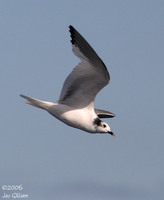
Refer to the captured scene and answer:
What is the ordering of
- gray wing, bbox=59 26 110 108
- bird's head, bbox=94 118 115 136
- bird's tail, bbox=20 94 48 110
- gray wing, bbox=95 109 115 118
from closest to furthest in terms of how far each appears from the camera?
1. gray wing, bbox=59 26 110 108
2. bird's tail, bbox=20 94 48 110
3. bird's head, bbox=94 118 115 136
4. gray wing, bbox=95 109 115 118

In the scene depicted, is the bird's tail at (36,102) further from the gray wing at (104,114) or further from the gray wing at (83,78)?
the gray wing at (104,114)

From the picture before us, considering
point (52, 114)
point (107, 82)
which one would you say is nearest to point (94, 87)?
point (107, 82)

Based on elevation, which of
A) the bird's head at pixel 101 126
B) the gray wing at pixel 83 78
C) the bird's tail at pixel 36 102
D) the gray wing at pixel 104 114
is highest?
the gray wing at pixel 104 114

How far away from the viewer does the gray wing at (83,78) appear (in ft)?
52.2

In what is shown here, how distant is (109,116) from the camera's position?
21031 millimetres

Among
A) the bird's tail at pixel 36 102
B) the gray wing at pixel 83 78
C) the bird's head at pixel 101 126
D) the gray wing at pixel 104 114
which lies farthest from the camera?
the gray wing at pixel 104 114

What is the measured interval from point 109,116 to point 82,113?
3802mm

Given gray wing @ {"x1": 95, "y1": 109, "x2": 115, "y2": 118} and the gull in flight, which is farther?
gray wing @ {"x1": 95, "y1": 109, "x2": 115, "y2": 118}

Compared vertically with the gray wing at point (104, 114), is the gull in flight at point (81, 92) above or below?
below

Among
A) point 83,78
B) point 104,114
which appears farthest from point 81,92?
point 104,114

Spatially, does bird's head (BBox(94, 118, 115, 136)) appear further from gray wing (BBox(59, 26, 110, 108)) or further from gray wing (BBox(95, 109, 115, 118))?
gray wing (BBox(95, 109, 115, 118))

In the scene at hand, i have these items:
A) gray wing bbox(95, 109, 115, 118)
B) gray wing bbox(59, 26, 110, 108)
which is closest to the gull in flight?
gray wing bbox(59, 26, 110, 108)

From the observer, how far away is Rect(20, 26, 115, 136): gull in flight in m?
16.0

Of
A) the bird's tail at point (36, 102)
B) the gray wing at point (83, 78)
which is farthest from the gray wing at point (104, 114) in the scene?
the bird's tail at point (36, 102)
